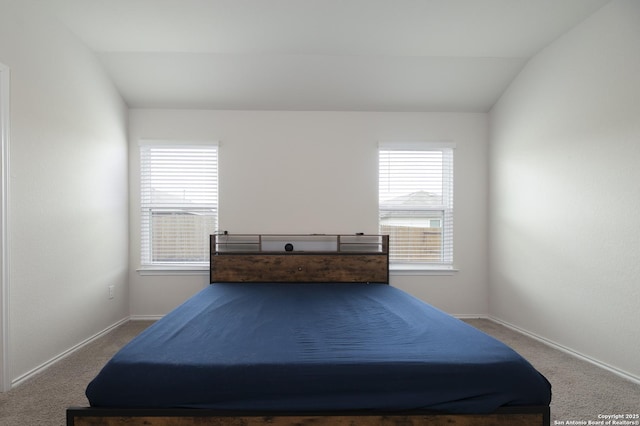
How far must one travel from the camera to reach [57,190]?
2.53 meters

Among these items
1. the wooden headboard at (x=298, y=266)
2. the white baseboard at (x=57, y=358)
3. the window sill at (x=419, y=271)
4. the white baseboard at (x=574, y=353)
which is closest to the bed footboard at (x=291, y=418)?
the white baseboard at (x=57, y=358)

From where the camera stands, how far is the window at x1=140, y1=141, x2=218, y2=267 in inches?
143

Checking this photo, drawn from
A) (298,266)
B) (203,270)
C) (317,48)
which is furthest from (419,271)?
(317,48)

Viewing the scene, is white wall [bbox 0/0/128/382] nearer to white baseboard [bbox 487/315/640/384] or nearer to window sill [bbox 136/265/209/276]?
window sill [bbox 136/265/209/276]

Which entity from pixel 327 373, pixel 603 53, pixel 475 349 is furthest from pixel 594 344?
pixel 327 373

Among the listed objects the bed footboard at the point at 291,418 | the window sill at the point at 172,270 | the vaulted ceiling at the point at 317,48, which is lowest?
the bed footboard at the point at 291,418

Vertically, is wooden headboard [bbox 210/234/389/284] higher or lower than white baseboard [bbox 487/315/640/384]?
higher

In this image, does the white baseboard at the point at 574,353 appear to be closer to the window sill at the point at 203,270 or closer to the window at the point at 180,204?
the window sill at the point at 203,270

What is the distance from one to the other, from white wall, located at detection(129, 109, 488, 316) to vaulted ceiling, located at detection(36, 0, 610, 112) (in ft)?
0.62

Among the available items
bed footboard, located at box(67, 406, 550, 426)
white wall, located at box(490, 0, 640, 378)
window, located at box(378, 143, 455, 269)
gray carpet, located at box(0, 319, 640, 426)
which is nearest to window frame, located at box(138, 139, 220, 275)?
gray carpet, located at box(0, 319, 640, 426)

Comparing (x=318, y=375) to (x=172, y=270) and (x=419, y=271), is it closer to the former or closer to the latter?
Answer: (x=419, y=271)

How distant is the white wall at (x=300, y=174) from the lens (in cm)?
358

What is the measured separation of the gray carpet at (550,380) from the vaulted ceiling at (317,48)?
2601 millimetres

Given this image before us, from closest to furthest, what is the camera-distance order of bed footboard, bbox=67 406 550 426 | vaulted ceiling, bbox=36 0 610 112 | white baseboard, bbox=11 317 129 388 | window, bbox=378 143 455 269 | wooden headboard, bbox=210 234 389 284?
bed footboard, bbox=67 406 550 426 → white baseboard, bbox=11 317 129 388 → vaulted ceiling, bbox=36 0 610 112 → wooden headboard, bbox=210 234 389 284 → window, bbox=378 143 455 269
